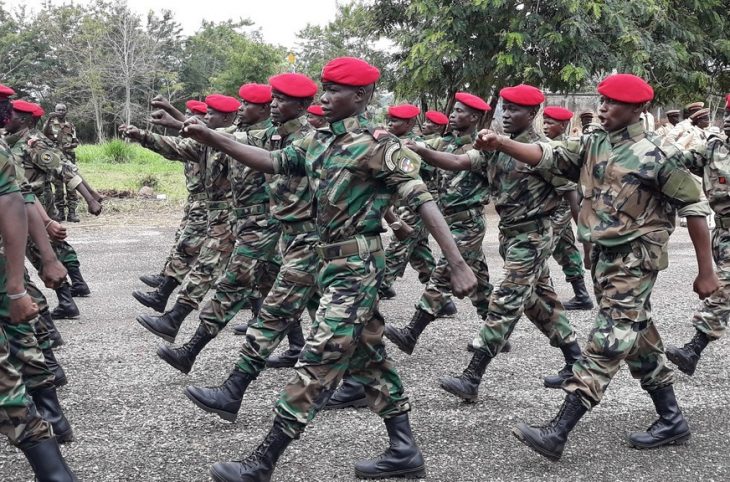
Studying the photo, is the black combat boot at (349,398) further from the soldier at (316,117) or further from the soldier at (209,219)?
the soldier at (316,117)

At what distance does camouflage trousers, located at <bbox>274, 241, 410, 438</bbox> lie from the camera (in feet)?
11.0

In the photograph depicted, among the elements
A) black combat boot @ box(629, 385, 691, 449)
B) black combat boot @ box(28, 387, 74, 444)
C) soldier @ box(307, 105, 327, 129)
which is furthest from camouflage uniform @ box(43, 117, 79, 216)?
black combat boot @ box(629, 385, 691, 449)

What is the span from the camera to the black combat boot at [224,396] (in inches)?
161

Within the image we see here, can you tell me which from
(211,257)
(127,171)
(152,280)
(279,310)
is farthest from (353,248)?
(127,171)

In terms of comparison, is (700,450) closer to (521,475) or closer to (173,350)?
(521,475)

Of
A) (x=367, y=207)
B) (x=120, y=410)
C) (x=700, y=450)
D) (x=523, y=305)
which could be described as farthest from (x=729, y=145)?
(x=120, y=410)

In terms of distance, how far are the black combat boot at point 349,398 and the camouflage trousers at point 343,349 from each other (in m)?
0.90

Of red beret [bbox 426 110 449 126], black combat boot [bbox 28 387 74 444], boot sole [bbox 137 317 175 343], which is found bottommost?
boot sole [bbox 137 317 175 343]

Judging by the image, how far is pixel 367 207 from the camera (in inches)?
138

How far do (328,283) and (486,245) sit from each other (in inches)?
314

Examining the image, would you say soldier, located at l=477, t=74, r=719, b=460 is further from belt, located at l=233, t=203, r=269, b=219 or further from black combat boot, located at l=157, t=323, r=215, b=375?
black combat boot, located at l=157, t=323, r=215, b=375

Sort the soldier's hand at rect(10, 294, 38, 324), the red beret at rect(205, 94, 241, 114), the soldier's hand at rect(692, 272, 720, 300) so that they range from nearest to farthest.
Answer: the soldier's hand at rect(10, 294, 38, 324), the soldier's hand at rect(692, 272, 720, 300), the red beret at rect(205, 94, 241, 114)

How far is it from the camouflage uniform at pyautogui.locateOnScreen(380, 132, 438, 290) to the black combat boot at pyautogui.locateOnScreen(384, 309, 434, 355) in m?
0.48

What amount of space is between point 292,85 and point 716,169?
3.19 m
